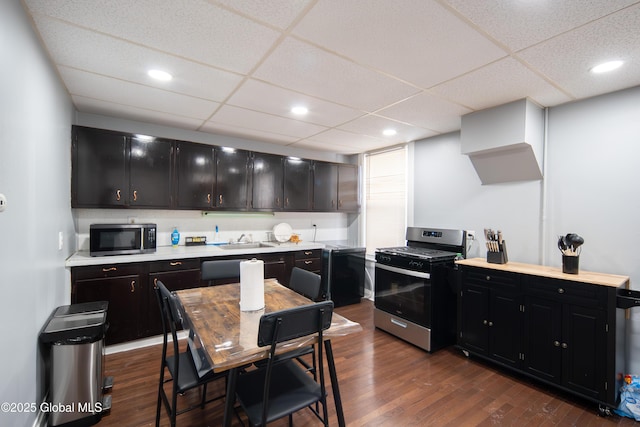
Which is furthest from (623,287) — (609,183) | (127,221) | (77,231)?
(77,231)

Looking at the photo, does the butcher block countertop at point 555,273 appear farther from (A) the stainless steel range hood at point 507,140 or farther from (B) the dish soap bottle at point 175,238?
(B) the dish soap bottle at point 175,238

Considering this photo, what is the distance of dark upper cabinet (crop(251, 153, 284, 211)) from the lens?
406 centimetres

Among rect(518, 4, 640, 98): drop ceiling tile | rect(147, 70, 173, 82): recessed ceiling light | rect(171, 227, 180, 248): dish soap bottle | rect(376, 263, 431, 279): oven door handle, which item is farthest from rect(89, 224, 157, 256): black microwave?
rect(518, 4, 640, 98): drop ceiling tile

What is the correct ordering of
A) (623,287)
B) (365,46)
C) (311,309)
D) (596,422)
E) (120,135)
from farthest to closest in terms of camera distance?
(120,135)
(623,287)
(596,422)
(365,46)
(311,309)

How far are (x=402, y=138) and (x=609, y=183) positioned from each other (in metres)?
2.22

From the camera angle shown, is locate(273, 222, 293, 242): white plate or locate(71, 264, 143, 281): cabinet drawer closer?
locate(71, 264, 143, 281): cabinet drawer

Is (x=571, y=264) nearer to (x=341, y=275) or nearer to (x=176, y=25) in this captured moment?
(x=341, y=275)

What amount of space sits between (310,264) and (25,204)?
3.12 meters

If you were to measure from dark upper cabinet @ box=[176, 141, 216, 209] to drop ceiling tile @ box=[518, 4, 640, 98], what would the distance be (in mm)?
3315

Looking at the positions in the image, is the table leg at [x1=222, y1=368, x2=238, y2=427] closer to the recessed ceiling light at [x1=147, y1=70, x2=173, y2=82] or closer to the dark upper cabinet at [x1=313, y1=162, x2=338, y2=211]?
the recessed ceiling light at [x1=147, y1=70, x2=173, y2=82]

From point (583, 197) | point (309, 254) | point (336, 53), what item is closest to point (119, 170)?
point (309, 254)

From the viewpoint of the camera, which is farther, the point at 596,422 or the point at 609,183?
the point at 609,183

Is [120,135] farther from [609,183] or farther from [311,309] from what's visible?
[609,183]

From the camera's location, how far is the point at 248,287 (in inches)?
74.2
